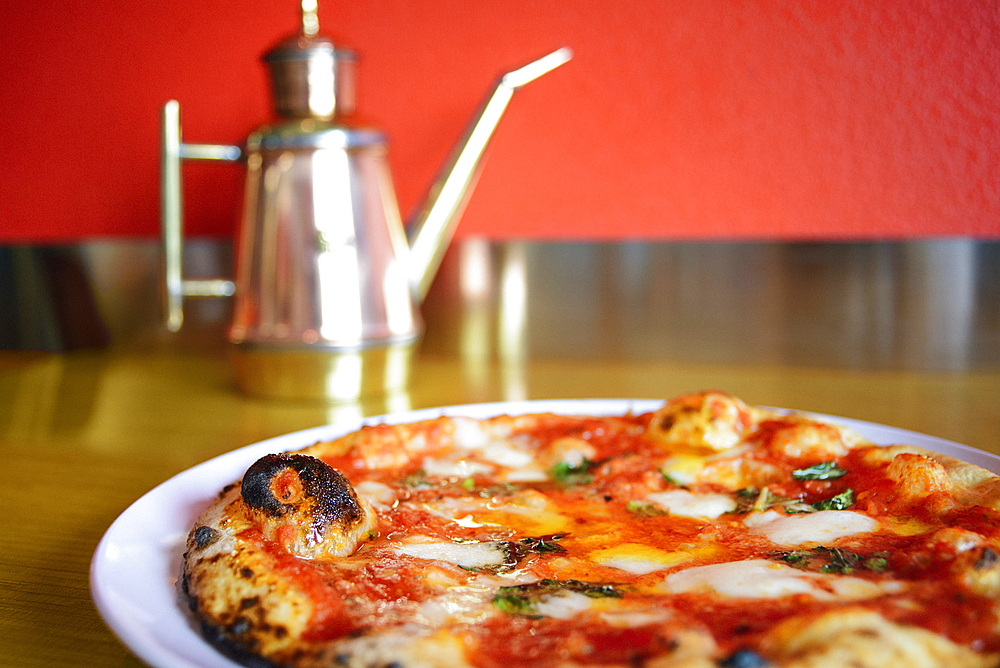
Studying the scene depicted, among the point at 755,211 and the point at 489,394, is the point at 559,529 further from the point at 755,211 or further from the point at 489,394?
the point at 755,211

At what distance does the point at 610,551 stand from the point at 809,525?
18 centimetres

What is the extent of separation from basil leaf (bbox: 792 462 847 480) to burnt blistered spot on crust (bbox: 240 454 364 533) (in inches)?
17.8

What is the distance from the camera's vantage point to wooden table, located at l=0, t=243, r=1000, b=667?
1.25 metres

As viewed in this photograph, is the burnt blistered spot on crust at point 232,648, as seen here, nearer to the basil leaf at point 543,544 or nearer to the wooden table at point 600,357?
the basil leaf at point 543,544

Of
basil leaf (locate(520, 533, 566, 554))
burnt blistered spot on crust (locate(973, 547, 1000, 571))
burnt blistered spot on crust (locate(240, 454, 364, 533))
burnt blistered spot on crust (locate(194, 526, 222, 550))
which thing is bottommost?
basil leaf (locate(520, 533, 566, 554))

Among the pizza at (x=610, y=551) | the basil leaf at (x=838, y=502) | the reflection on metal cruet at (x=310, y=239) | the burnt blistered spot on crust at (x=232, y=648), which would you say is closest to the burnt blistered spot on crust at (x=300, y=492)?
the pizza at (x=610, y=551)

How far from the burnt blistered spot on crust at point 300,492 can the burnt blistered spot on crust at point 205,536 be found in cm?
4

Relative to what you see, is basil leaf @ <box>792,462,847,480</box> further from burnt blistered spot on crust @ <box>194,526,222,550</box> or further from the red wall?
the red wall

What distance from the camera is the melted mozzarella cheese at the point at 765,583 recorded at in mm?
574

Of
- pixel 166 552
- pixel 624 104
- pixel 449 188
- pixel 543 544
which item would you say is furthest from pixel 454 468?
pixel 624 104

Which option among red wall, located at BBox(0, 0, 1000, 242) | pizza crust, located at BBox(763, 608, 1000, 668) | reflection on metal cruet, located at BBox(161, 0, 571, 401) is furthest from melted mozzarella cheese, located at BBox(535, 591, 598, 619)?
red wall, located at BBox(0, 0, 1000, 242)

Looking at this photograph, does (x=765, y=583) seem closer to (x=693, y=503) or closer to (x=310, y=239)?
(x=693, y=503)

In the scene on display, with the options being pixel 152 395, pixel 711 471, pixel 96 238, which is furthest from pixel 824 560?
pixel 96 238

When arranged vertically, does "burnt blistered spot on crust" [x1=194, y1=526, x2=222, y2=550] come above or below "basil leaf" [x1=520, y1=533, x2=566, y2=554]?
above
